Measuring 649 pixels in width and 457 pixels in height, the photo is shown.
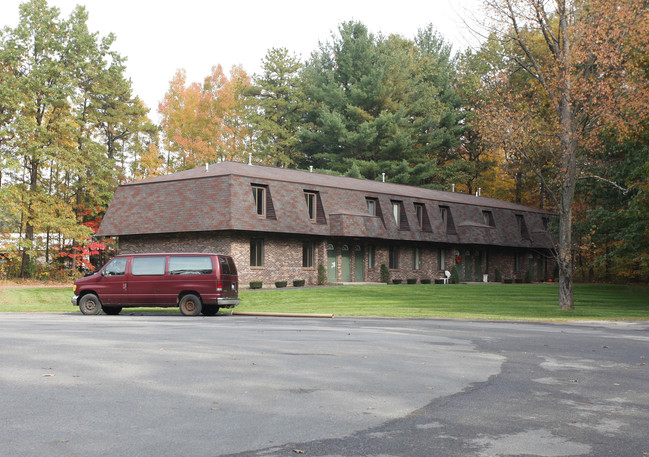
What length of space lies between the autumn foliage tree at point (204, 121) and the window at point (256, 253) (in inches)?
816

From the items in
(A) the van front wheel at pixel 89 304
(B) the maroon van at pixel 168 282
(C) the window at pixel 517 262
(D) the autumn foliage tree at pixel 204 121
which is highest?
(D) the autumn foliage tree at pixel 204 121

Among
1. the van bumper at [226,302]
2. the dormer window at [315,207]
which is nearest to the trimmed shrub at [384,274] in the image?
the dormer window at [315,207]

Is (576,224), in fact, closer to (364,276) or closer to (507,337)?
(364,276)

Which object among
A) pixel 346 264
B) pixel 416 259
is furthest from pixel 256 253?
pixel 416 259

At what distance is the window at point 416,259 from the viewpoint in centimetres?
4884

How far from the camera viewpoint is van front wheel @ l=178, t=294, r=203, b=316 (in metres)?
23.9

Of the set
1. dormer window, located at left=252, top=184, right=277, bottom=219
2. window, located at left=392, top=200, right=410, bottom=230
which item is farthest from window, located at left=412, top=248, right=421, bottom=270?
dormer window, located at left=252, top=184, right=277, bottom=219

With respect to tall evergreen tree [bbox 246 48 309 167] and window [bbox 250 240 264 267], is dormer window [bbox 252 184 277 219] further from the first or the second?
tall evergreen tree [bbox 246 48 309 167]

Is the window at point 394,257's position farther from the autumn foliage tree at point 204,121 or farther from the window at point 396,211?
the autumn foliage tree at point 204,121

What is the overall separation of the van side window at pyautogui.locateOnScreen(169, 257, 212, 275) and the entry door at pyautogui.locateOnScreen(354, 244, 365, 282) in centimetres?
2229

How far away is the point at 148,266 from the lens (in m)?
24.1

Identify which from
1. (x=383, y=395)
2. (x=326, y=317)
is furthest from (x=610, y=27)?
(x=383, y=395)

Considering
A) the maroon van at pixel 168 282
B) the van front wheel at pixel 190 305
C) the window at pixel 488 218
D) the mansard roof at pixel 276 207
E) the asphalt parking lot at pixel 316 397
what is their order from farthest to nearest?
the window at pixel 488 218
the mansard roof at pixel 276 207
the van front wheel at pixel 190 305
the maroon van at pixel 168 282
the asphalt parking lot at pixel 316 397

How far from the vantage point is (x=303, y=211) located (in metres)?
41.2
